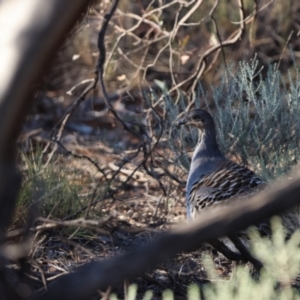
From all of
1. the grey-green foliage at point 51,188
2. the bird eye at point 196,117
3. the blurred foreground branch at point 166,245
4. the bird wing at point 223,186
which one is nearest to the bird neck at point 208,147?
the bird eye at point 196,117

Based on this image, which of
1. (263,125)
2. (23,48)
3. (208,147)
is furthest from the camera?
(263,125)

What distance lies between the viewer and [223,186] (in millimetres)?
4988

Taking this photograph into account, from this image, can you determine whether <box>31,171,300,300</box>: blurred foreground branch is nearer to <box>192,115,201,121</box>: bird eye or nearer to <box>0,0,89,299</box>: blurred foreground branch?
<box>0,0,89,299</box>: blurred foreground branch

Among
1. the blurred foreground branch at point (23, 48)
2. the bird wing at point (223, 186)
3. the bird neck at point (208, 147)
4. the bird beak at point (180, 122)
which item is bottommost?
the bird wing at point (223, 186)

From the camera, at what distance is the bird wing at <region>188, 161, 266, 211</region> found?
4.86m

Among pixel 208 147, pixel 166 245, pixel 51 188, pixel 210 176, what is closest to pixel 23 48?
pixel 166 245

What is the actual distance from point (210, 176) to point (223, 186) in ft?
0.85

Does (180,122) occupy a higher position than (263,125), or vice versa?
(180,122)

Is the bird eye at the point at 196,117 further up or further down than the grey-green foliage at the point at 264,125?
further up

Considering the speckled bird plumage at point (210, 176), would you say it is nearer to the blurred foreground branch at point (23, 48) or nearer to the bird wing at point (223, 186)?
the bird wing at point (223, 186)

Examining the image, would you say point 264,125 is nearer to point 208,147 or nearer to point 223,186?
point 208,147

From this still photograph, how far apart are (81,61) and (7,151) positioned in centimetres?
812

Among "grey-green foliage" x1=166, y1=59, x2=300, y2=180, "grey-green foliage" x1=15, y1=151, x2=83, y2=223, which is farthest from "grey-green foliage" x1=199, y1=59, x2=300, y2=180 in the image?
"grey-green foliage" x1=15, y1=151, x2=83, y2=223

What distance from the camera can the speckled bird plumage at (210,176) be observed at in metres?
4.89
